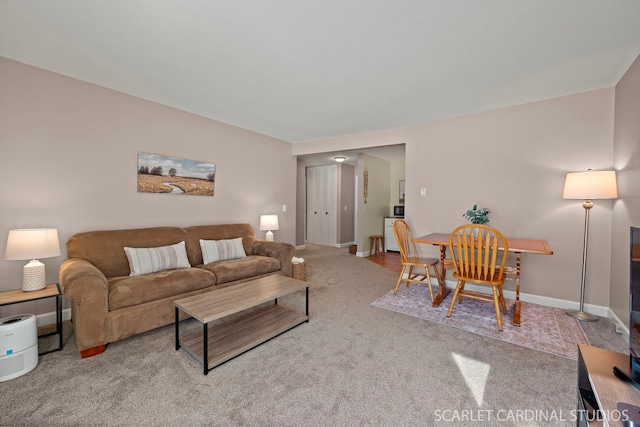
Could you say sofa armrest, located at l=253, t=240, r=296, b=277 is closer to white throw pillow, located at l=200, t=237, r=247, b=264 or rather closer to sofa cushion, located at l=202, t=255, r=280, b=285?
sofa cushion, located at l=202, t=255, r=280, b=285

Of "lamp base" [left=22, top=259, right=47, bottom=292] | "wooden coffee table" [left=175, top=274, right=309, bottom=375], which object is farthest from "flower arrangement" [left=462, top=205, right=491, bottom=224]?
"lamp base" [left=22, top=259, right=47, bottom=292]

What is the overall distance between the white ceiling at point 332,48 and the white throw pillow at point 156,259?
1.70m

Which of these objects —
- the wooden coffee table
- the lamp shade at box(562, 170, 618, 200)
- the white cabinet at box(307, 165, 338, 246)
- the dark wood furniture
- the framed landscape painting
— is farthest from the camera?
the white cabinet at box(307, 165, 338, 246)

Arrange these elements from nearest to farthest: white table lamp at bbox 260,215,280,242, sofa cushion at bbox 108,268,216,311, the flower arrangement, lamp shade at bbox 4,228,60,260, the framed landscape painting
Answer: lamp shade at bbox 4,228,60,260, sofa cushion at bbox 108,268,216,311, the framed landscape painting, the flower arrangement, white table lamp at bbox 260,215,280,242

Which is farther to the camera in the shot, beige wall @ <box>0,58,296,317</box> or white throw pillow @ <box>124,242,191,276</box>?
white throw pillow @ <box>124,242,191,276</box>

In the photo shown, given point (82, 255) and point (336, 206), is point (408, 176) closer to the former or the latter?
point (336, 206)

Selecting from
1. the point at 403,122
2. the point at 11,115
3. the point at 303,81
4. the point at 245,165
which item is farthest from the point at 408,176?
the point at 11,115

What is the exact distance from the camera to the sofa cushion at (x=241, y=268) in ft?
9.19

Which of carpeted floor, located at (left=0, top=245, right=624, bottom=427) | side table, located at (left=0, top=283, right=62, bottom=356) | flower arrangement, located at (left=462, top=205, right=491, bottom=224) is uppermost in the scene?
flower arrangement, located at (left=462, top=205, right=491, bottom=224)

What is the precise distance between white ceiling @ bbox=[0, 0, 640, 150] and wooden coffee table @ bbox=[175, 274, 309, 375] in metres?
1.96

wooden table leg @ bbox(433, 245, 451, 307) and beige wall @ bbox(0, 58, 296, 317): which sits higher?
beige wall @ bbox(0, 58, 296, 317)

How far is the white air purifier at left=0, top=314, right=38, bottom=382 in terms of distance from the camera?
1.65m

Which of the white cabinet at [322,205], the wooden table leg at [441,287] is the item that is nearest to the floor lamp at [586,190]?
the wooden table leg at [441,287]

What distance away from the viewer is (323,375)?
173cm
